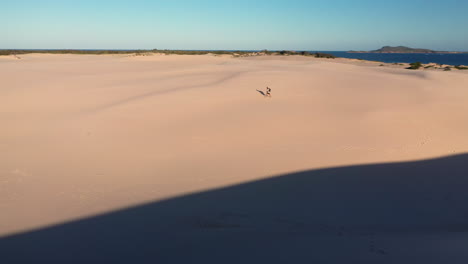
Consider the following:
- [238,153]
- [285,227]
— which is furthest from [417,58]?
[285,227]

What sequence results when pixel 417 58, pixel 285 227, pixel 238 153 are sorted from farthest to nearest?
pixel 417 58 → pixel 238 153 → pixel 285 227

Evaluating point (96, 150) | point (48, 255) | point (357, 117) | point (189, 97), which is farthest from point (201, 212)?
point (189, 97)

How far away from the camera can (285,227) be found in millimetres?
3830

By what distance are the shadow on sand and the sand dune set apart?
3 centimetres

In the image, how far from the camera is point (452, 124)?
7969mm

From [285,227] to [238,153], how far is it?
8.28ft

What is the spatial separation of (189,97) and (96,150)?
451cm

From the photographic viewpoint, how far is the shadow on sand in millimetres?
3182

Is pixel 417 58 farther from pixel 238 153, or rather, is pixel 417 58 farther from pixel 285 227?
pixel 285 227

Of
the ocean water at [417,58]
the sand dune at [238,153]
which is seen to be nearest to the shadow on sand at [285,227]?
the sand dune at [238,153]

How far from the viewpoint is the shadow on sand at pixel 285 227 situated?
3182 millimetres

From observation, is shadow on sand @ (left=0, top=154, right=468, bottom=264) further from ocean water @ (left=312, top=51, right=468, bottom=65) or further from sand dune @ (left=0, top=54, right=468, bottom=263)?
ocean water @ (left=312, top=51, right=468, bottom=65)

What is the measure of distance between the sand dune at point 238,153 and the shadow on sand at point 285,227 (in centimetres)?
3

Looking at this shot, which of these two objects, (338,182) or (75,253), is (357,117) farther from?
(75,253)
